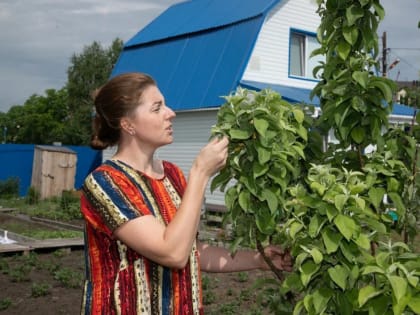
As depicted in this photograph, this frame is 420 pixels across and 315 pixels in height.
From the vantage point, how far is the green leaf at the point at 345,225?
1.99 metres

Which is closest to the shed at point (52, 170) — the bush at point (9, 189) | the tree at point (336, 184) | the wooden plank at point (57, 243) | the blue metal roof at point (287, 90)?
the bush at point (9, 189)

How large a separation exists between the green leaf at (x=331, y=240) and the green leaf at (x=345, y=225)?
0.17 feet

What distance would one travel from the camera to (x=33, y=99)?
241 ft

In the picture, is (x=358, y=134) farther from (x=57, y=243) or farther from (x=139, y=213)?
(x=57, y=243)

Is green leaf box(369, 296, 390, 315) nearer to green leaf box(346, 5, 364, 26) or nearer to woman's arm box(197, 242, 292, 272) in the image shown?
woman's arm box(197, 242, 292, 272)

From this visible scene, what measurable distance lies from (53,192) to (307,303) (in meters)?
18.5

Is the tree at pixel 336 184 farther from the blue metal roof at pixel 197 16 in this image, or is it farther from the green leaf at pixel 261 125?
the blue metal roof at pixel 197 16

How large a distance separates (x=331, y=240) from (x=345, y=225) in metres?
0.07

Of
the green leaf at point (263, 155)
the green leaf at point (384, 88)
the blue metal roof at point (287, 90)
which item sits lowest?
the green leaf at point (263, 155)

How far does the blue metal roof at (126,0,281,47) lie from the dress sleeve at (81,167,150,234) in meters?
13.5

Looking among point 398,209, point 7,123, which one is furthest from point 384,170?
point 7,123

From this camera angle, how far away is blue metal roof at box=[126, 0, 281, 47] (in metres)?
16.2

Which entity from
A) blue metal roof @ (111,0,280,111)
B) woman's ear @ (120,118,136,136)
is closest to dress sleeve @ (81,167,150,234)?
woman's ear @ (120,118,136,136)

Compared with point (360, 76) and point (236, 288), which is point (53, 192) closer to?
point (236, 288)
